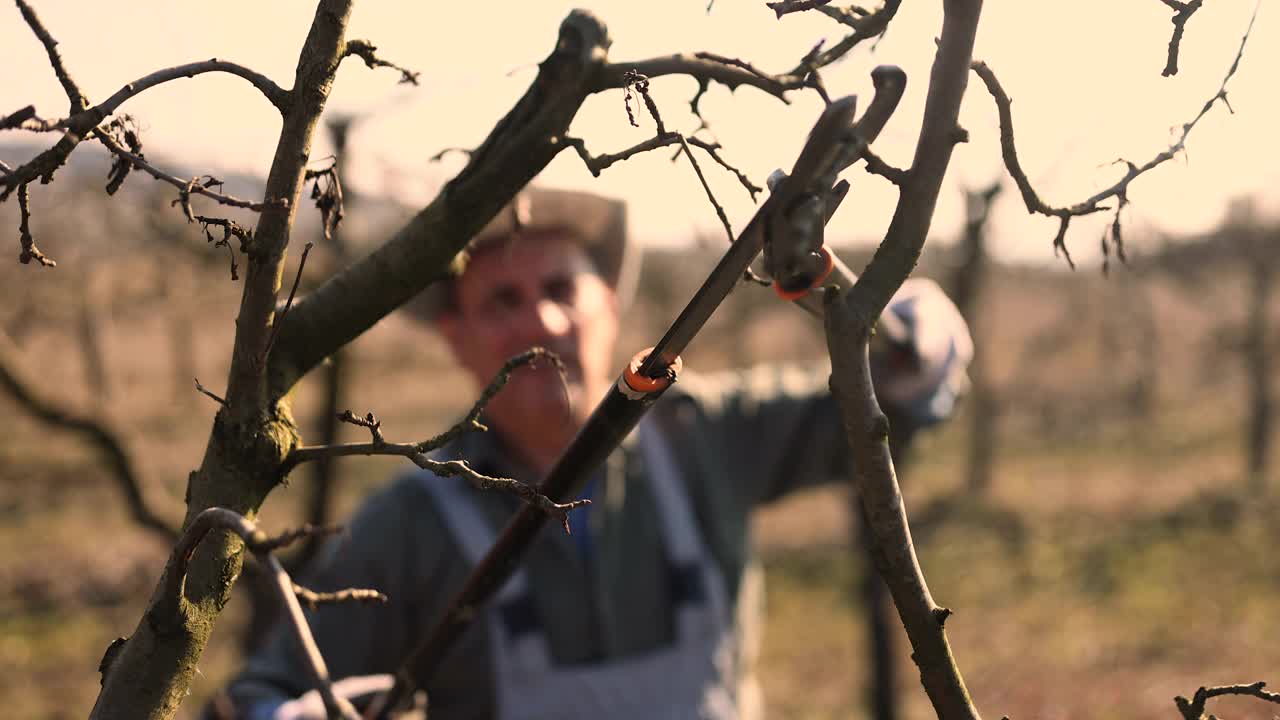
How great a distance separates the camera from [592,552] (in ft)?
10.0

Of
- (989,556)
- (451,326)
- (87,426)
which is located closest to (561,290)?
(451,326)

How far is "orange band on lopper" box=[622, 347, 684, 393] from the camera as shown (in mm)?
881

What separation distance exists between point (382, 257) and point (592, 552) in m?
2.21

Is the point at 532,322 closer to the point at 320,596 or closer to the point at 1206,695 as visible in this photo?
the point at 320,596

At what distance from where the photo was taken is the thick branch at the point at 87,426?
11.5 feet

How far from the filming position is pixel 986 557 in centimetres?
1071

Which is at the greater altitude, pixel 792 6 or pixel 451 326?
pixel 451 326

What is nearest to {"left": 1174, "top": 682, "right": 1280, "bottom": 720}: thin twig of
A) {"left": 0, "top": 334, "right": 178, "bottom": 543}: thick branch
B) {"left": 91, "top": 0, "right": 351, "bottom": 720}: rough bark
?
{"left": 91, "top": 0, "right": 351, "bottom": 720}: rough bark

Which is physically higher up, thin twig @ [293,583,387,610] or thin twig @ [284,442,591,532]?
thin twig @ [284,442,591,532]

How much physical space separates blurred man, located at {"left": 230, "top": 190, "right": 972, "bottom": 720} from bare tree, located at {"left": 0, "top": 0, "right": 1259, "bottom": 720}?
1.77 metres

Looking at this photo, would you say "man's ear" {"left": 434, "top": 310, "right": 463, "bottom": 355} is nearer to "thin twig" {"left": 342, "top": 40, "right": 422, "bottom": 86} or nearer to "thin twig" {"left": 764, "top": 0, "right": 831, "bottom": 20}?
"thin twig" {"left": 342, "top": 40, "right": 422, "bottom": 86}

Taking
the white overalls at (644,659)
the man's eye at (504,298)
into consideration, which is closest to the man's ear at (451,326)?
the man's eye at (504,298)

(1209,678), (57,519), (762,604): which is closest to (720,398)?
(1209,678)

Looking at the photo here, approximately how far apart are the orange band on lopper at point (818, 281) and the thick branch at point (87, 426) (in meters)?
3.35
